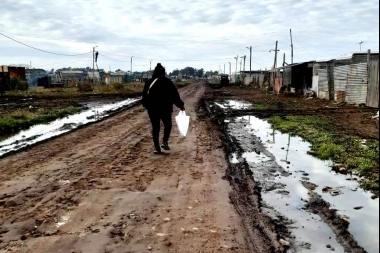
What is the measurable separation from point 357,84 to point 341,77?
8.98 ft

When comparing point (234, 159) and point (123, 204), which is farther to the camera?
point (234, 159)

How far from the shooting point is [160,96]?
828cm

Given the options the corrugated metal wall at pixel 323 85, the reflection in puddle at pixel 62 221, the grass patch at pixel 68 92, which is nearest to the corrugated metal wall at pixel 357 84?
the corrugated metal wall at pixel 323 85

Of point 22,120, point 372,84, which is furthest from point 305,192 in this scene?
point 372,84

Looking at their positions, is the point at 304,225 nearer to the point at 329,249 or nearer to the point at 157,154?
the point at 329,249

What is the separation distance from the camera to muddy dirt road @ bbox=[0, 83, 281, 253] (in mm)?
3824

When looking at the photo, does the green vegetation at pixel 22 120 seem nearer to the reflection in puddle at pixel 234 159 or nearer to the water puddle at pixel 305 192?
the water puddle at pixel 305 192

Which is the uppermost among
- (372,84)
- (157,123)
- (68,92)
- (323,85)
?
(323,85)

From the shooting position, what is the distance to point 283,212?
482 cm

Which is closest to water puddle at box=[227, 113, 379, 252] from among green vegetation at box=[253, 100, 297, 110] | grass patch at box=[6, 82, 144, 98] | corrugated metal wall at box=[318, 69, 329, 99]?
green vegetation at box=[253, 100, 297, 110]

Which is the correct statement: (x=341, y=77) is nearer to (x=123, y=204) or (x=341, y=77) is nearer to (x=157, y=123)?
(x=157, y=123)

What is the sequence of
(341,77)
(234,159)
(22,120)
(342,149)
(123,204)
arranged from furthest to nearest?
(341,77) → (22,120) → (342,149) → (234,159) → (123,204)

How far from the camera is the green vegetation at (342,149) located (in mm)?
6454

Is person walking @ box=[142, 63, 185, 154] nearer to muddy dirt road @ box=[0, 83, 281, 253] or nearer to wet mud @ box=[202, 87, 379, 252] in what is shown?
muddy dirt road @ box=[0, 83, 281, 253]
